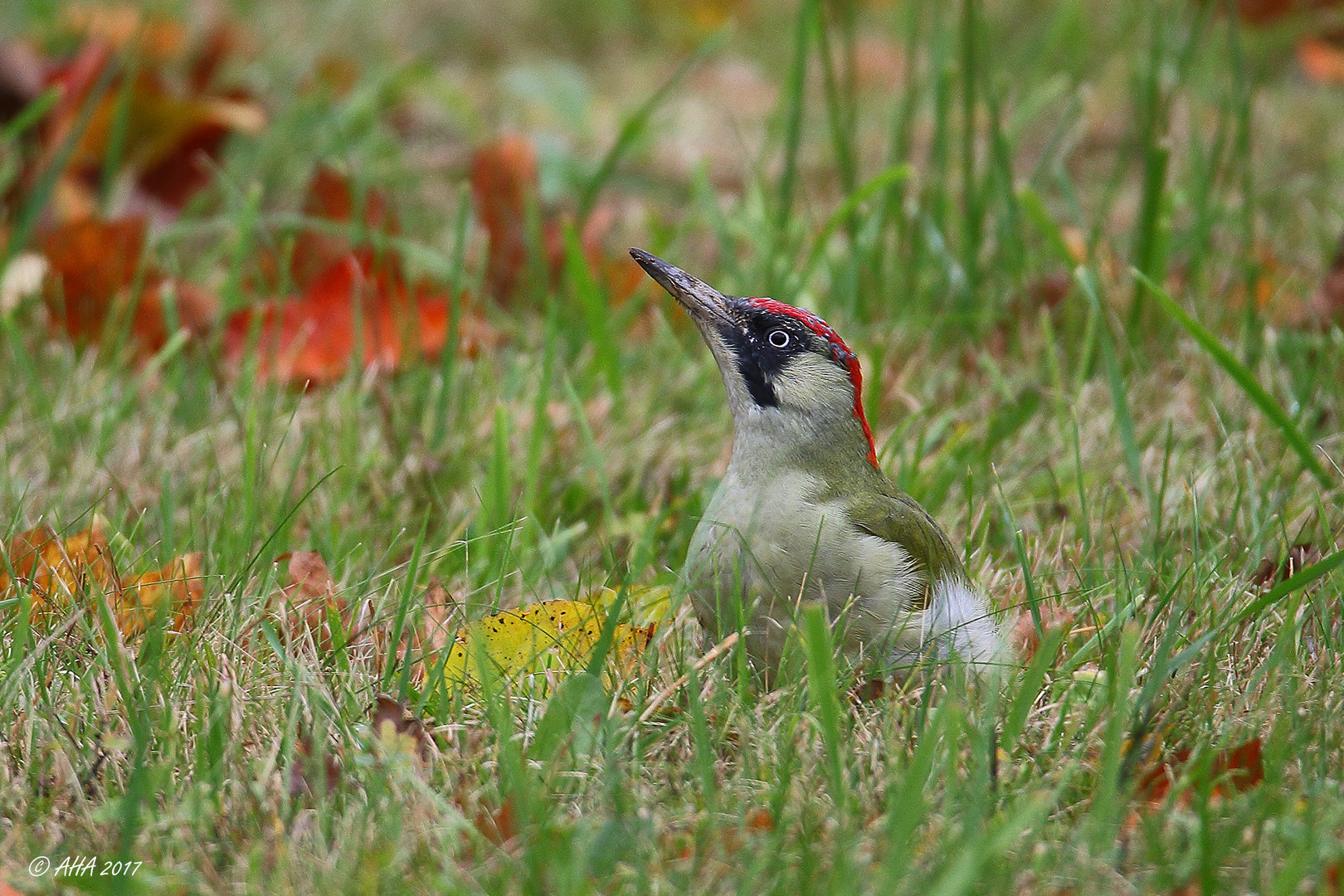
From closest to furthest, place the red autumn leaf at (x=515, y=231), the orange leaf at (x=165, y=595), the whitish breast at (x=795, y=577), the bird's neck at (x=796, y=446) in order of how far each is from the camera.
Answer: the orange leaf at (x=165, y=595)
the whitish breast at (x=795, y=577)
the bird's neck at (x=796, y=446)
the red autumn leaf at (x=515, y=231)

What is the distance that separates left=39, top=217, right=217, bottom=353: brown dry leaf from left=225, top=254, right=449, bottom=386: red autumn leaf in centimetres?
15

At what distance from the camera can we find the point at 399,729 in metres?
2.13

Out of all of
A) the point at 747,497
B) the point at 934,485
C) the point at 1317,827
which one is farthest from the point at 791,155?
the point at 1317,827

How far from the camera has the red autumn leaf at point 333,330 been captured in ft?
12.0

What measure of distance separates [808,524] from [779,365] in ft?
1.26

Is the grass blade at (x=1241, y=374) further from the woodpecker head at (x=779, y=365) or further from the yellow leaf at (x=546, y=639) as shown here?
the yellow leaf at (x=546, y=639)

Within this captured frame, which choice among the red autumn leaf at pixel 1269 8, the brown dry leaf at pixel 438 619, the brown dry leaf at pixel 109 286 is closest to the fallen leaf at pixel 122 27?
the brown dry leaf at pixel 109 286

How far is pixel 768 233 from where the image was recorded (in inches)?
165


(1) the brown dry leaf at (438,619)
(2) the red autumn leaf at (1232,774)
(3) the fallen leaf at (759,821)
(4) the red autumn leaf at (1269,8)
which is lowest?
(1) the brown dry leaf at (438,619)

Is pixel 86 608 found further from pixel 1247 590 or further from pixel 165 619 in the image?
pixel 1247 590

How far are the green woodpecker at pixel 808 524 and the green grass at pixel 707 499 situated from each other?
0.12 meters

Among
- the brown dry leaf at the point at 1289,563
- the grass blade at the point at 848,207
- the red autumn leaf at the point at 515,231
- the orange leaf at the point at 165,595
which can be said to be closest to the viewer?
the orange leaf at the point at 165,595

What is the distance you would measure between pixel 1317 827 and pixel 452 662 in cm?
131

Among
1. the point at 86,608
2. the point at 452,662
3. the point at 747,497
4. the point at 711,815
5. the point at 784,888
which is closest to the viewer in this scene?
the point at 784,888
